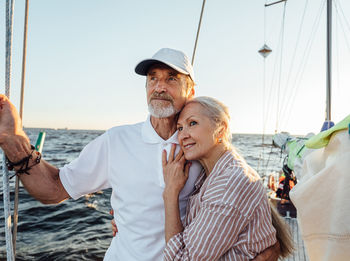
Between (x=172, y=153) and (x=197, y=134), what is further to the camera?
(x=172, y=153)

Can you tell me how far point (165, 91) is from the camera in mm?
2031

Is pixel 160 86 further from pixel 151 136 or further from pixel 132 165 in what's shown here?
pixel 132 165

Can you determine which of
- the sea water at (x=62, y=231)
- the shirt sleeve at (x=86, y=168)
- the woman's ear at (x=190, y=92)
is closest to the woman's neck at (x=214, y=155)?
the woman's ear at (x=190, y=92)

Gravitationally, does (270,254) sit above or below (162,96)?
below

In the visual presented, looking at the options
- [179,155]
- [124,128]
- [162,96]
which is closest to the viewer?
[179,155]

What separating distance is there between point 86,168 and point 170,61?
0.99 metres

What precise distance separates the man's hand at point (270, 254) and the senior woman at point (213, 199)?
0.10 feet

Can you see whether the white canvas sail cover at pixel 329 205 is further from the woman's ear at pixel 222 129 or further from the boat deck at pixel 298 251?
A: the boat deck at pixel 298 251

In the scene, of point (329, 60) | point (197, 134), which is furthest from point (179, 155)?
point (329, 60)

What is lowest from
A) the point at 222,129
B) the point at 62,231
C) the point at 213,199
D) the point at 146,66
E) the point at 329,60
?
the point at 62,231

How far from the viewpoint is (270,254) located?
1.66 metres

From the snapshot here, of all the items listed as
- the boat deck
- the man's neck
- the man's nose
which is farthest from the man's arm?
the boat deck

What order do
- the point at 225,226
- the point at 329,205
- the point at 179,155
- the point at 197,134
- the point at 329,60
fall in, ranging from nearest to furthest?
the point at 329,205 < the point at 225,226 < the point at 197,134 < the point at 179,155 < the point at 329,60

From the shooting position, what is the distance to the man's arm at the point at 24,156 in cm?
170
